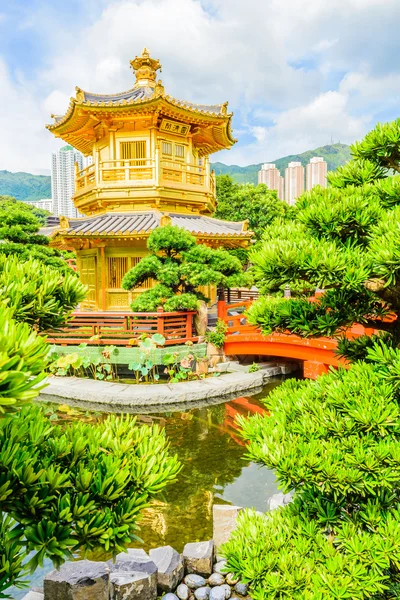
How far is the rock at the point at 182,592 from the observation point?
12.2ft

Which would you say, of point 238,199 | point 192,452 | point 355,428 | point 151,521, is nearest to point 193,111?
point 192,452

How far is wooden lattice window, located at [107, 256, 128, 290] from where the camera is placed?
13922mm

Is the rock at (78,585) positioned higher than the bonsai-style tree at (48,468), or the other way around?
the bonsai-style tree at (48,468)

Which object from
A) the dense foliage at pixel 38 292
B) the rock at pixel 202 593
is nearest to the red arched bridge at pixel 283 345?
the rock at pixel 202 593

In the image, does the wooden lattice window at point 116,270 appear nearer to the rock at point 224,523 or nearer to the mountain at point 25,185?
the rock at point 224,523

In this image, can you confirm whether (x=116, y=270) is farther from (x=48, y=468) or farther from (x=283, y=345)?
(x=48, y=468)

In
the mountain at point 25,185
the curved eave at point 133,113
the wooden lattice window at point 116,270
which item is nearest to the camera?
the curved eave at point 133,113

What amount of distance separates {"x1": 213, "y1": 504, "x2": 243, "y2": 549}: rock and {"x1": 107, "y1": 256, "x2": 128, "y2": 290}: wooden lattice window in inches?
411

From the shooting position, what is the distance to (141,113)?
13172 millimetres

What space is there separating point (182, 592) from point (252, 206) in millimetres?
27293

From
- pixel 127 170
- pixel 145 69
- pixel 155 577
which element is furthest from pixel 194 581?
pixel 145 69

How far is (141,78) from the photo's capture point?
16.5m

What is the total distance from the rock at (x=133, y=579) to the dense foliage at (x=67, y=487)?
6.49ft

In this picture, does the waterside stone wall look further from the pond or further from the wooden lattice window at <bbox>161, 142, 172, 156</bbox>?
the wooden lattice window at <bbox>161, 142, 172, 156</bbox>
